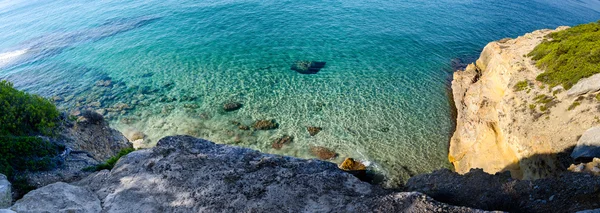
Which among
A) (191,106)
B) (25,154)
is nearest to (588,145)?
(25,154)

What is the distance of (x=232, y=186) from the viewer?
1007 cm

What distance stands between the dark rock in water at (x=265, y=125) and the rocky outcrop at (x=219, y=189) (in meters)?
14.5

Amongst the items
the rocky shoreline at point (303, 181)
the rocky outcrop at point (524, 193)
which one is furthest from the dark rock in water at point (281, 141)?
the rocky outcrop at point (524, 193)

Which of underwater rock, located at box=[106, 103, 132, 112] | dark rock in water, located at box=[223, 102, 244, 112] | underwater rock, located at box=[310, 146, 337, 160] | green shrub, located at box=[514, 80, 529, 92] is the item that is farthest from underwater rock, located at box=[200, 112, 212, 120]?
green shrub, located at box=[514, 80, 529, 92]

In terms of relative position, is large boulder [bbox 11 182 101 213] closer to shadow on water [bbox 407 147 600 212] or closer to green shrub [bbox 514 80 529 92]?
shadow on water [bbox 407 147 600 212]

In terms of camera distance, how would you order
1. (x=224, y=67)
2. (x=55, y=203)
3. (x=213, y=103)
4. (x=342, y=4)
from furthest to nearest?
(x=342, y=4) → (x=224, y=67) → (x=213, y=103) → (x=55, y=203)

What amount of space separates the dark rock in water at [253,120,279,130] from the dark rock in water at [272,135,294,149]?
64.4 inches

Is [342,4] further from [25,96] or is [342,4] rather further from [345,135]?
[25,96]

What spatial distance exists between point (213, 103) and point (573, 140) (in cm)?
2674

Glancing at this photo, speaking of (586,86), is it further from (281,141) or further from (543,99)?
(281,141)

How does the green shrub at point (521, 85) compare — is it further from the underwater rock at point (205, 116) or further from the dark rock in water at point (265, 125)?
the underwater rock at point (205, 116)

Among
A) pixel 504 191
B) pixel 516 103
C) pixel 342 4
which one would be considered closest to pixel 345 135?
pixel 516 103

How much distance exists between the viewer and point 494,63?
25891 mm

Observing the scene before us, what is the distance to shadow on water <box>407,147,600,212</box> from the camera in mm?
9102
